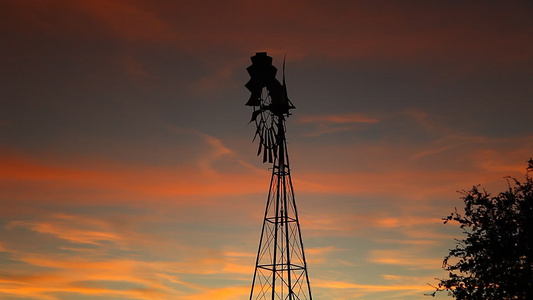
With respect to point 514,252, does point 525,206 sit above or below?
above

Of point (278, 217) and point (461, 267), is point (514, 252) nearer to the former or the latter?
point (461, 267)

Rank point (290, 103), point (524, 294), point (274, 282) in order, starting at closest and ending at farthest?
point (524, 294) < point (274, 282) < point (290, 103)

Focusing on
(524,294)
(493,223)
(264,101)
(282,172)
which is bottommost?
(524,294)

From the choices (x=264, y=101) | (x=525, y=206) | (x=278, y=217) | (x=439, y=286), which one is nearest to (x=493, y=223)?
(x=525, y=206)

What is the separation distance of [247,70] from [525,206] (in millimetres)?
14813

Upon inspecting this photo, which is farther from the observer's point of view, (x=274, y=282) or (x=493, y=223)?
(x=274, y=282)

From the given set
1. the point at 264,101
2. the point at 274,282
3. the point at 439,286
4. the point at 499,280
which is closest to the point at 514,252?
the point at 499,280

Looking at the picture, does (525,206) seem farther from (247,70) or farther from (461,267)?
(247,70)

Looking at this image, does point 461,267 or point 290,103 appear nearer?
point 461,267

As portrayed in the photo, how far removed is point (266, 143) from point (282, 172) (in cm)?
168

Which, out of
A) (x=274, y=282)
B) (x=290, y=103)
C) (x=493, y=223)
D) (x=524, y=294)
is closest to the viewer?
(x=524, y=294)

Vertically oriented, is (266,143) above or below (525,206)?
above

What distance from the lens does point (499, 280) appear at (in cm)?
3152

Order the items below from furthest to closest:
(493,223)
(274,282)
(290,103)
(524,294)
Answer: (290,103), (274,282), (493,223), (524,294)
